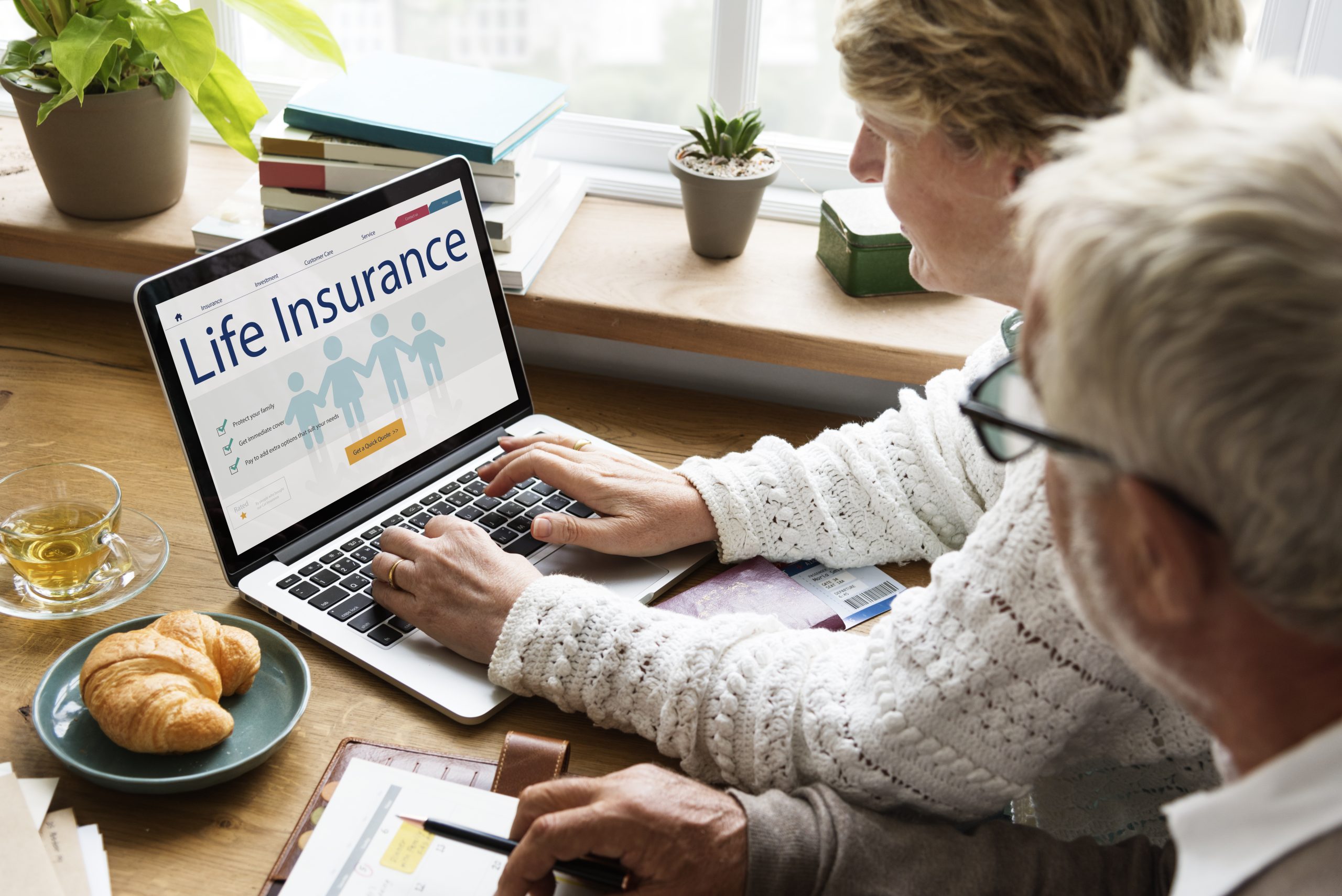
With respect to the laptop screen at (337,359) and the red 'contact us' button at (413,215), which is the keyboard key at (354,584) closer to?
the laptop screen at (337,359)

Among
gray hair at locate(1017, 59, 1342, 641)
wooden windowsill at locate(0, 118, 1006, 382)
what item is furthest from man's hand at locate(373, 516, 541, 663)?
gray hair at locate(1017, 59, 1342, 641)

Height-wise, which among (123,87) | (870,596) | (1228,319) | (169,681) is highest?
(1228,319)

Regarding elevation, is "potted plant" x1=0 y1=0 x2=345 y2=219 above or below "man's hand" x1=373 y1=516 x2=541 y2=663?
above

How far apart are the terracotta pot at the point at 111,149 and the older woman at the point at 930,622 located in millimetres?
709

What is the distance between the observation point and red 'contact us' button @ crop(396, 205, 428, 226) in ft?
3.81

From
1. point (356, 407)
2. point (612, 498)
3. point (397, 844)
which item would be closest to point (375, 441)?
point (356, 407)

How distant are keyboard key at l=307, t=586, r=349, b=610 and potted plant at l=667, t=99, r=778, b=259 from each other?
2.28 ft

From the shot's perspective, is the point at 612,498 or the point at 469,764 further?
the point at 612,498

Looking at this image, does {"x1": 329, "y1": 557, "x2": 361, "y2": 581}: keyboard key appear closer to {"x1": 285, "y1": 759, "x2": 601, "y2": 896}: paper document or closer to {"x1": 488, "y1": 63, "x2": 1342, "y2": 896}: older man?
{"x1": 285, "y1": 759, "x2": 601, "y2": 896}: paper document

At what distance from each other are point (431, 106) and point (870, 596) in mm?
831

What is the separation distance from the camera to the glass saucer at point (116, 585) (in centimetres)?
100

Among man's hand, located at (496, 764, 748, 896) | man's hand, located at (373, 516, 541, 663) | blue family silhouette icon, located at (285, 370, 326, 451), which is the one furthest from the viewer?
blue family silhouette icon, located at (285, 370, 326, 451)

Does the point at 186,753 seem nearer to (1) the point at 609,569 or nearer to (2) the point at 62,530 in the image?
(2) the point at 62,530

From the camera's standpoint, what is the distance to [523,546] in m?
1.12
